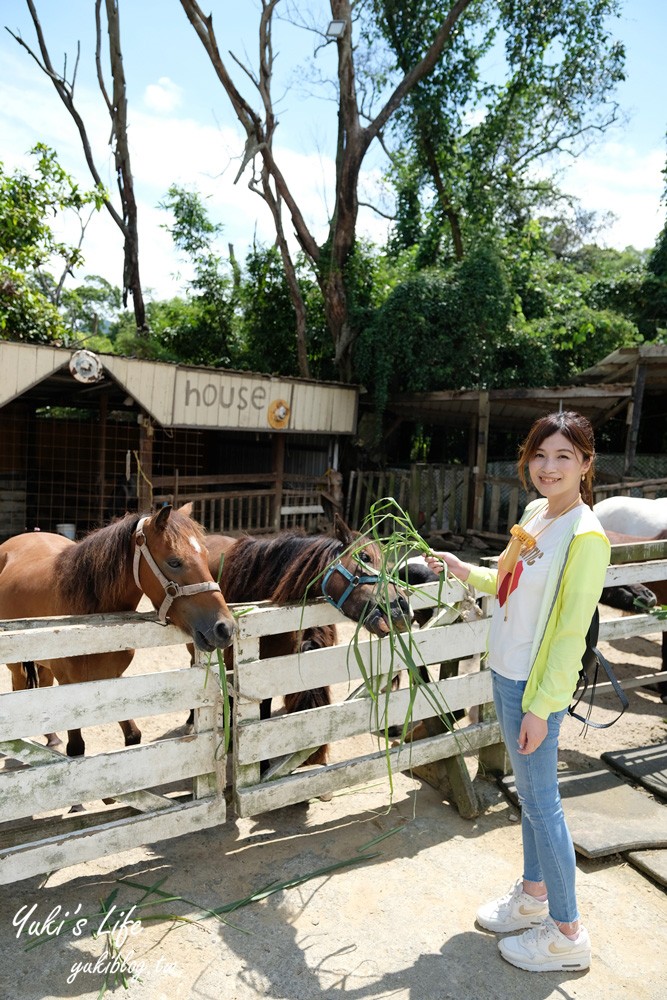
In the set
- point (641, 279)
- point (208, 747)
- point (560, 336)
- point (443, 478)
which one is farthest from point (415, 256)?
point (208, 747)

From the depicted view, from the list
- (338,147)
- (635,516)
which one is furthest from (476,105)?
(635,516)

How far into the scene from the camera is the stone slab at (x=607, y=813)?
9.54 ft

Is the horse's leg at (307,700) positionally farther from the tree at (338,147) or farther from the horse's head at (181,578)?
the tree at (338,147)

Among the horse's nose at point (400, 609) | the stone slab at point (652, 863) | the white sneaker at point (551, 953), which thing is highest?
the horse's nose at point (400, 609)

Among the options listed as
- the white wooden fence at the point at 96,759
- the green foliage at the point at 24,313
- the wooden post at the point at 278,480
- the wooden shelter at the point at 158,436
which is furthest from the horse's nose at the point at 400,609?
the green foliage at the point at 24,313

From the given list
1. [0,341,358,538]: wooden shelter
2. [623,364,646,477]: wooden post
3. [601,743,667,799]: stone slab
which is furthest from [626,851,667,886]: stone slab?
[623,364,646,477]: wooden post

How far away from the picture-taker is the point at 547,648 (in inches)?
79.1

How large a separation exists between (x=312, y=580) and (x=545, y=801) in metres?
1.24

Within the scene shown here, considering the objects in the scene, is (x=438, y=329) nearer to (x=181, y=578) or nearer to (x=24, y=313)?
(x=24, y=313)

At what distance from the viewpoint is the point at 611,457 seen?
40.6ft

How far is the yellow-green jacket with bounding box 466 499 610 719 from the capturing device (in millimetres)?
1922

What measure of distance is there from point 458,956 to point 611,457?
11578mm

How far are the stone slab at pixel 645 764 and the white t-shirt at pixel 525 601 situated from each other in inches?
78.1

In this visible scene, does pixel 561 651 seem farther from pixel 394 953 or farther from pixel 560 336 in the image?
pixel 560 336
